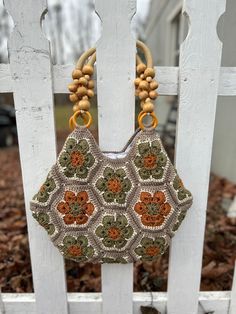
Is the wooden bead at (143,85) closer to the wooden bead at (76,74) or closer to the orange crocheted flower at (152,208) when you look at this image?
the wooden bead at (76,74)

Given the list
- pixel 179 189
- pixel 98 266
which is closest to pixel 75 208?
pixel 179 189

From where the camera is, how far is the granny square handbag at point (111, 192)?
2.67 ft

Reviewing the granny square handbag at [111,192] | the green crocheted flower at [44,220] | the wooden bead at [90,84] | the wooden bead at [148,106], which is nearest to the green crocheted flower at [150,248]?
the granny square handbag at [111,192]

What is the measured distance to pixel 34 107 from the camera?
0.86 m

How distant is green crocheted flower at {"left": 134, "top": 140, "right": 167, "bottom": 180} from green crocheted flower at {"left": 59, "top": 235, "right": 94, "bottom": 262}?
12.1 inches

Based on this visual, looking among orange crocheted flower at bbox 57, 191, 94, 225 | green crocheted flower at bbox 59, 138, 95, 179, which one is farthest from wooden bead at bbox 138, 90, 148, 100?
orange crocheted flower at bbox 57, 191, 94, 225

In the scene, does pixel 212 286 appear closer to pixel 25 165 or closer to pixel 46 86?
pixel 25 165

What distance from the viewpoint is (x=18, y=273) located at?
57.0 inches

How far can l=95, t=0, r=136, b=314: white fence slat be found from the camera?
79 centimetres

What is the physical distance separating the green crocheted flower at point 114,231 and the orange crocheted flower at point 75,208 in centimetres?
6

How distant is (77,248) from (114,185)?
0.26 meters

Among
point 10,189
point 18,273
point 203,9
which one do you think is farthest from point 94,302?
point 10,189

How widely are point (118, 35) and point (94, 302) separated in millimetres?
1020

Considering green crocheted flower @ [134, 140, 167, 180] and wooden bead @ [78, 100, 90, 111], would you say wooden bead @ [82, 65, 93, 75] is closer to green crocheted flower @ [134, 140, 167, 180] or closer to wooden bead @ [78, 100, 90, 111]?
wooden bead @ [78, 100, 90, 111]
